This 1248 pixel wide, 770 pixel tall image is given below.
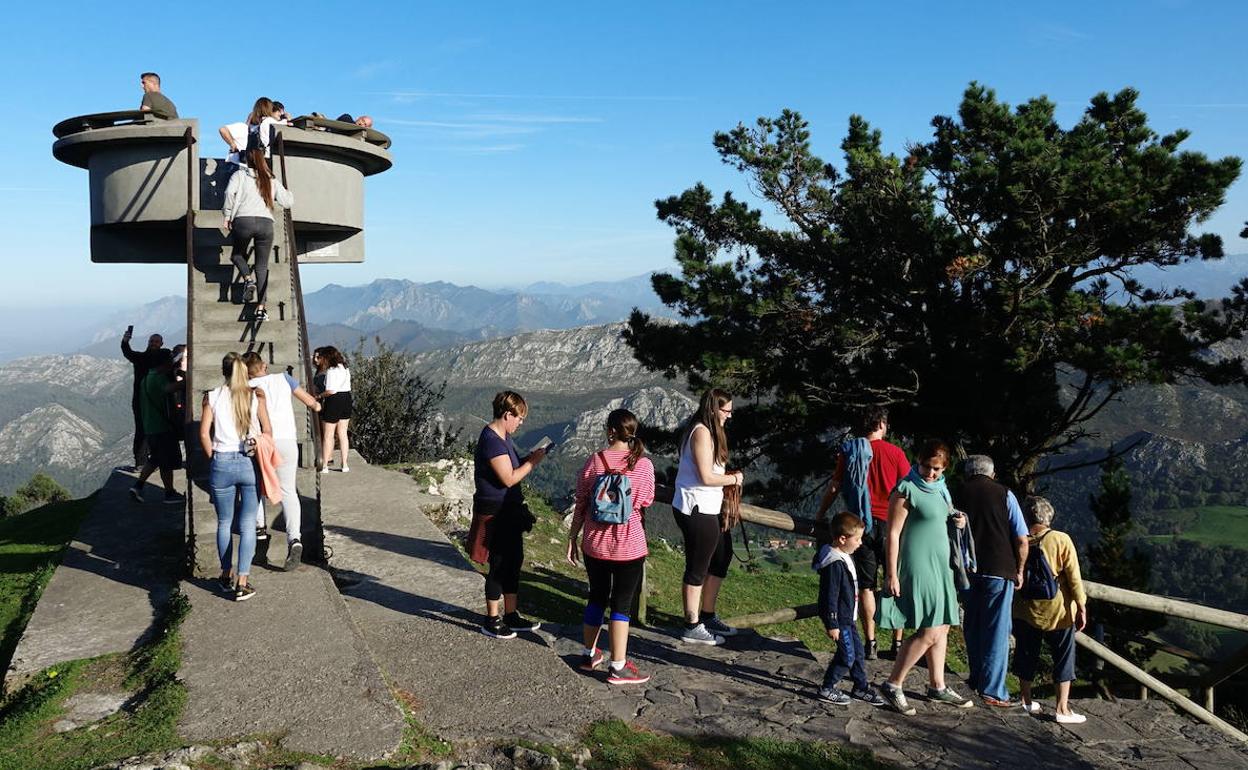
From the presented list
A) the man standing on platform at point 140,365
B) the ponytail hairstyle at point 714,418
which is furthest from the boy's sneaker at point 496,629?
the man standing on platform at point 140,365

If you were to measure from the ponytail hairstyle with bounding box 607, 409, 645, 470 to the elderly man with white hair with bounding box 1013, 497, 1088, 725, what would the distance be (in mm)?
2733

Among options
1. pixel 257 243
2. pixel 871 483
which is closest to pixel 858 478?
pixel 871 483

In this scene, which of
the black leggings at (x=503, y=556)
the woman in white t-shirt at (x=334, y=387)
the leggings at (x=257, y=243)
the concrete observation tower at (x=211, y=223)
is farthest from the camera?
the woman in white t-shirt at (x=334, y=387)

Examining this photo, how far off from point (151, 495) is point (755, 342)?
11.3 meters

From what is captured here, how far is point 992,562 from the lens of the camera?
5836mm

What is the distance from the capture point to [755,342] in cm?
1798

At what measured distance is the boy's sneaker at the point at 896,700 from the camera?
5.61m

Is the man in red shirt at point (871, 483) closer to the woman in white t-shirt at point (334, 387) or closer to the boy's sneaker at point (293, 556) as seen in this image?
the boy's sneaker at point (293, 556)

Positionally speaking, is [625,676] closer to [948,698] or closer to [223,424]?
[948,698]

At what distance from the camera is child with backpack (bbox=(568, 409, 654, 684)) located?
18.0 ft

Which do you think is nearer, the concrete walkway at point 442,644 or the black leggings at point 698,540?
the concrete walkway at point 442,644

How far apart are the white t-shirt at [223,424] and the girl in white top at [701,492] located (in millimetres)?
3147

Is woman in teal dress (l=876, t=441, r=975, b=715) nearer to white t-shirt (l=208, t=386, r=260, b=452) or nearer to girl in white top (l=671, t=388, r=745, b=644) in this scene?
girl in white top (l=671, t=388, r=745, b=644)

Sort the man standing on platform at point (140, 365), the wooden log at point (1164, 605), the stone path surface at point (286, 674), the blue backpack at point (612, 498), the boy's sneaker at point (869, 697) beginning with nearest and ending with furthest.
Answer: the stone path surface at point (286, 674) → the blue backpack at point (612, 498) → the boy's sneaker at point (869, 697) → the wooden log at point (1164, 605) → the man standing on platform at point (140, 365)
